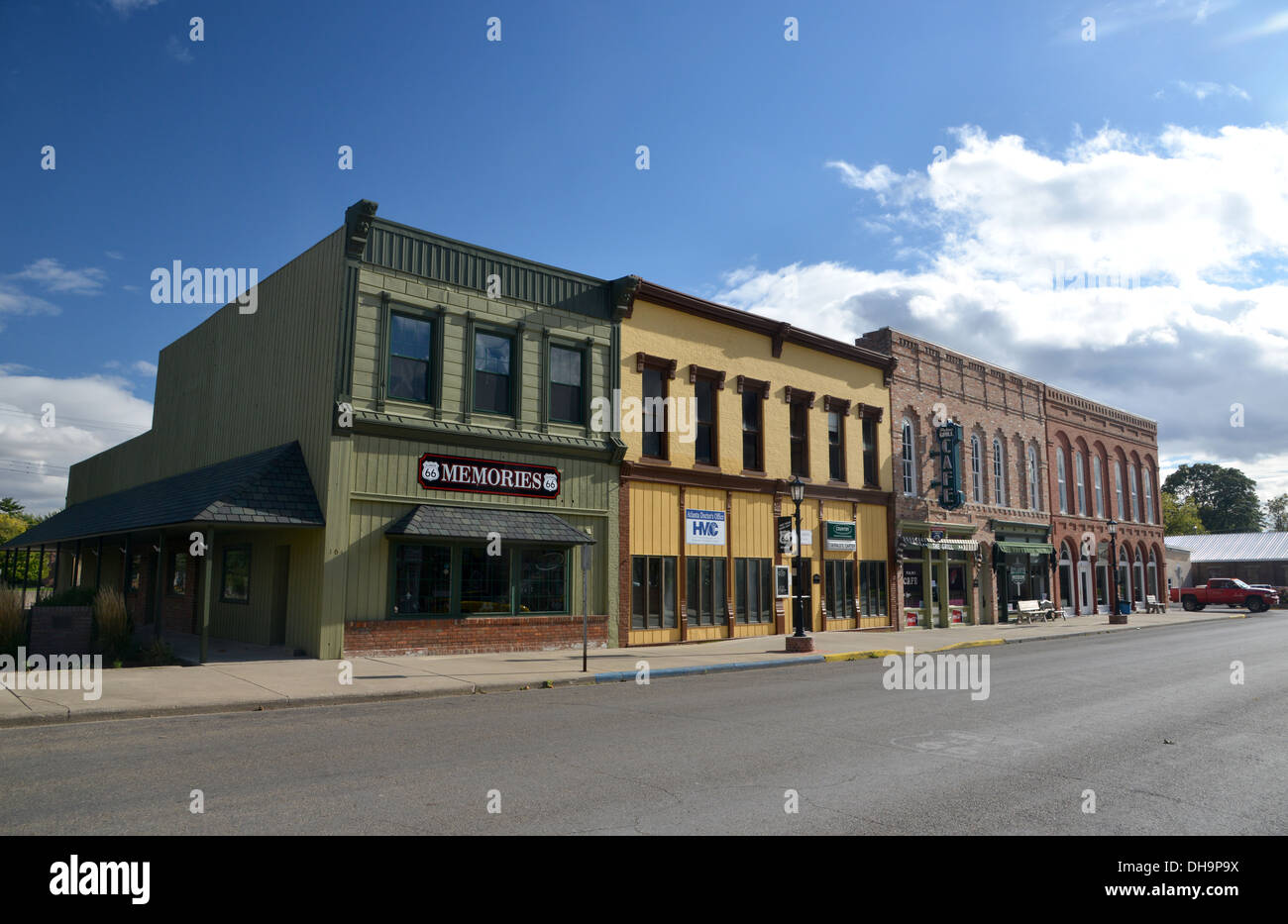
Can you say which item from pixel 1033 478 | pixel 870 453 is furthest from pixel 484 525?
pixel 1033 478

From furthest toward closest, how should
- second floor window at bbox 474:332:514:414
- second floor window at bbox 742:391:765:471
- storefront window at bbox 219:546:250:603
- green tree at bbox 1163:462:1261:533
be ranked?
1. green tree at bbox 1163:462:1261:533
2. second floor window at bbox 742:391:765:471
3. storefront window at bbox 219:546:250:603
4. second floor window at bbox 474:332:514:414

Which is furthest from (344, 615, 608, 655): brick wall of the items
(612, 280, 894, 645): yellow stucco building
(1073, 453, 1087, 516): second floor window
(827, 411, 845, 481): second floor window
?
(1073, 453, 1087, 516): second floor window

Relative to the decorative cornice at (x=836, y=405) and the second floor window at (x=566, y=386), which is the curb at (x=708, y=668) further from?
the decorative cornice at (x=836, y=405)

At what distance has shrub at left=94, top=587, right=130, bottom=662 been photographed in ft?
51.6

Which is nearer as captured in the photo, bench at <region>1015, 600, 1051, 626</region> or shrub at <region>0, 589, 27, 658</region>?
shrub at <region>0, 589, 27, 658</region>

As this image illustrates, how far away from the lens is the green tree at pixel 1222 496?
105438 millimetres

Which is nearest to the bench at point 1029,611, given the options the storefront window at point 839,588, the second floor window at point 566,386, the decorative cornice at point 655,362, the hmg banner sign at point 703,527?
the storefront window at point 839,588

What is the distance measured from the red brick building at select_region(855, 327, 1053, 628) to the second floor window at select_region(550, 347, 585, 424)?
43.5 ft

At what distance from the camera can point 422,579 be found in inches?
681

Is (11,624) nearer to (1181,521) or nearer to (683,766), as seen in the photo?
(683,766)

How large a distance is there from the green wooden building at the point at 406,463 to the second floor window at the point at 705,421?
321cm

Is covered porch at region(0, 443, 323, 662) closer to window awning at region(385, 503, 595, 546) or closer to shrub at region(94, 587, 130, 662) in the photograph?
shrub at region(94, 587, 130, 662)
